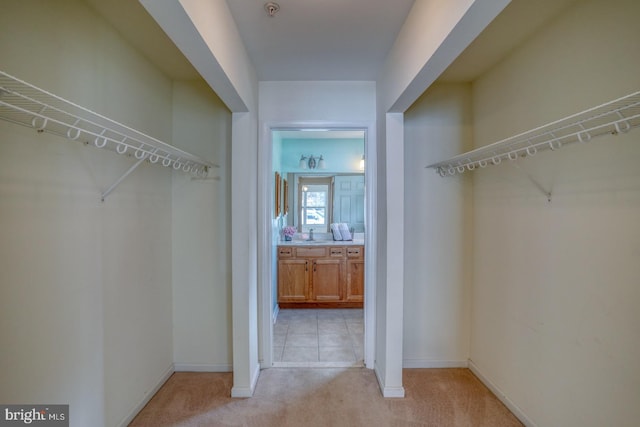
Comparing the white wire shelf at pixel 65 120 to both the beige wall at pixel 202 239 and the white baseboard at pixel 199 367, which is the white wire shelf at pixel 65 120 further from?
the white baseboard at pixel 199 367

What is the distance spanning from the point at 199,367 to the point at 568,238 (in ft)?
8.80

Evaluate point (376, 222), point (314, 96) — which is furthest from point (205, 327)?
point (314, 96)

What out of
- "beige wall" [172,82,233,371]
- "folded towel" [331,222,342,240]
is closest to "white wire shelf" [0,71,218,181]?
"beige wall" [172,82,233,371]

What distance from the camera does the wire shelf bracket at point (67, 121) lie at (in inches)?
34.4

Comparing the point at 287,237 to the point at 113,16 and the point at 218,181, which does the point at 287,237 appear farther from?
the point at 113,16

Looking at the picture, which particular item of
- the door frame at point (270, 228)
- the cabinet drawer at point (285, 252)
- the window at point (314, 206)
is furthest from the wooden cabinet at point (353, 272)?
the door frame at point (270, 228)

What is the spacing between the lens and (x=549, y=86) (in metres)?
1.67

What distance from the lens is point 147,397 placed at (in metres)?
2.03

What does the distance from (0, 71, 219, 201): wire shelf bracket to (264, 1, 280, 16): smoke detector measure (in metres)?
0.88

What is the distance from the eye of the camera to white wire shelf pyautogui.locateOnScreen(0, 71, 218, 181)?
0.87m

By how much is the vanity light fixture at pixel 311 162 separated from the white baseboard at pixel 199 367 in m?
2.91

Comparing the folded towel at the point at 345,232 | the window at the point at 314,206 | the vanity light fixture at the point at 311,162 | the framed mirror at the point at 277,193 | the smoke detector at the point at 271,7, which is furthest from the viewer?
the window at the point at 314,206

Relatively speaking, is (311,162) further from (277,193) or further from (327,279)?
(327,279)
